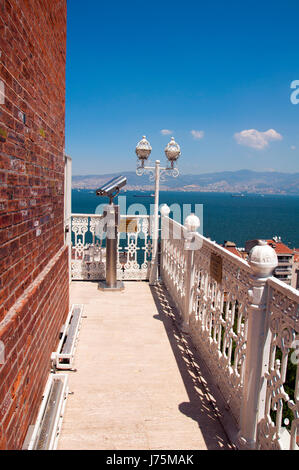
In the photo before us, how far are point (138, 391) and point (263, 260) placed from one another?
1.96m

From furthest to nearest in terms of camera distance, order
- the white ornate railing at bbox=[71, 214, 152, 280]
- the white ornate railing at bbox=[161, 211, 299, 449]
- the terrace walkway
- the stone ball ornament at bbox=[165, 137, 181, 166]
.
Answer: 1. the stone ball ornament at bbox=[165, 137, 181, 166]
2. the white ornate railing at bbox=[71, 214, 152, 280]
3. the terrace walkway
4. the white ornate railing at bbox=[161, 211, 299, 449]

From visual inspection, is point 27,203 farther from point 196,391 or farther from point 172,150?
point 172,150

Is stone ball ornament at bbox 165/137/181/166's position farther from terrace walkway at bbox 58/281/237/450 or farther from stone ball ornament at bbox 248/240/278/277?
stone ball ornament at bbox 248/240/278/277

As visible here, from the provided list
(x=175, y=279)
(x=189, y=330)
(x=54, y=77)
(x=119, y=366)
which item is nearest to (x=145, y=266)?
(x=175, y=279)

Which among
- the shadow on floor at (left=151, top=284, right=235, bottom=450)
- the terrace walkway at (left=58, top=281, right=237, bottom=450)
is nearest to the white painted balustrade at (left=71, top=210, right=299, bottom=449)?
the shadow on floor at (left=151, top=284, right=235, bottom=450)

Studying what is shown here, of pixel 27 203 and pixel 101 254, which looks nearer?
pixel 27 203

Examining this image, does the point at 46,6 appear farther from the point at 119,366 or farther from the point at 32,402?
the point at 119,366

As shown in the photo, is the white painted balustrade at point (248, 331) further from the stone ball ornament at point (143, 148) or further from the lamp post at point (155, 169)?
the stone ball ornament at point (143, 148)

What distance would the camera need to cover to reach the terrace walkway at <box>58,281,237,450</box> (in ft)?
8.98

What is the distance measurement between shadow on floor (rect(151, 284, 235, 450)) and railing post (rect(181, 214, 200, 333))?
33 centimetres

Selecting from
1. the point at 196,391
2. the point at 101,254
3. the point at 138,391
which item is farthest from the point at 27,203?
the point at 101,254

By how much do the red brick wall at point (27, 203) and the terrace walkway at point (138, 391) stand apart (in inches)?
A: 19.2

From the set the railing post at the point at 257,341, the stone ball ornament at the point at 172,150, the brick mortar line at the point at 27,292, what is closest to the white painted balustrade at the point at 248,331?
the railing post at the point at 257,341

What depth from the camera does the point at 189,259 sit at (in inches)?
187
